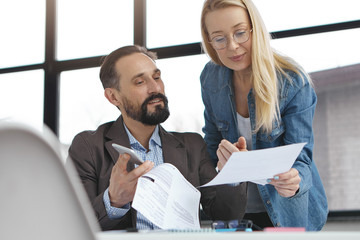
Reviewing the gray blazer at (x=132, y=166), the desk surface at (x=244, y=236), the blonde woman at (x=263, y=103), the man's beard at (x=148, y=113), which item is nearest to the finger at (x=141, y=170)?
the gray blazer at (x=132, y=166)

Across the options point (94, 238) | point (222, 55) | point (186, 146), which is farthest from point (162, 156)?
point (94, 238)

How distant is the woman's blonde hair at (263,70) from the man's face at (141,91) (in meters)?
0.43

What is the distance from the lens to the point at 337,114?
8.61 feet

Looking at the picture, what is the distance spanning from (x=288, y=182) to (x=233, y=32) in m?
0.61

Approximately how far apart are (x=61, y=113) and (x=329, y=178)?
1895 millimetres

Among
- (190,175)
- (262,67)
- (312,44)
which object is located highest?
(312,44)

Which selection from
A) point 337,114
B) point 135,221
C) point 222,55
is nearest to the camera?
point 135,221

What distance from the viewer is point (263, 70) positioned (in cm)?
Answer: 159

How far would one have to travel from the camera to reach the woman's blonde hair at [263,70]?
1.58 metres

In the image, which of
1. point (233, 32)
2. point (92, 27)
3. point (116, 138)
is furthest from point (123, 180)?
point (92, 27)

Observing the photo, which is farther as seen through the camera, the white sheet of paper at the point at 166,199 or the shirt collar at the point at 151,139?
the shirt collar at the point at 151,139

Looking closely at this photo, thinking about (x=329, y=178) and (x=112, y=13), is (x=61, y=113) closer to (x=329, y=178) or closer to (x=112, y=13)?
(x=112, y=13)

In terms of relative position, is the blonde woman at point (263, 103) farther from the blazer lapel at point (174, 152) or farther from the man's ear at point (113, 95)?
the man's ear at point (113, 95)

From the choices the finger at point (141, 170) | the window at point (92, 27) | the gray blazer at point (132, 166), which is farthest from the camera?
the window at point (92, 27)
